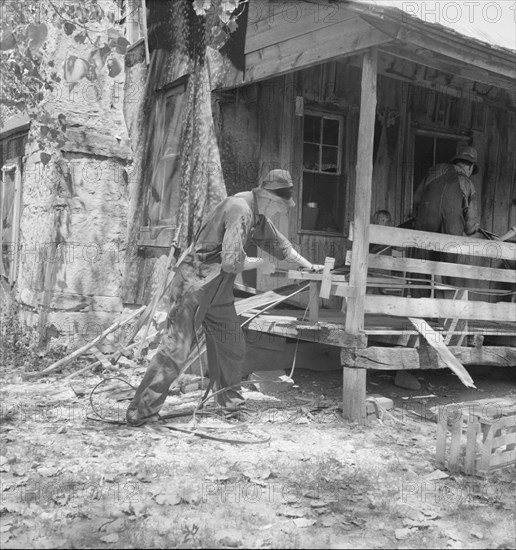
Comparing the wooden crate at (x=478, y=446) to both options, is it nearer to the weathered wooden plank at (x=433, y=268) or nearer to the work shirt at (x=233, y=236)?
the weathered wooden plank at (x=433, y=268)

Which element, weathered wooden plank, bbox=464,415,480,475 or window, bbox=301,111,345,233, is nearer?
weathered wooden plank, bbox=464,415,480,475

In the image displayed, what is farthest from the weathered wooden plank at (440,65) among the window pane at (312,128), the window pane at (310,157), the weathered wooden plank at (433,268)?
the weathered wooden plank at (433,268)

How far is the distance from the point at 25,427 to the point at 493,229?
7.27 metres

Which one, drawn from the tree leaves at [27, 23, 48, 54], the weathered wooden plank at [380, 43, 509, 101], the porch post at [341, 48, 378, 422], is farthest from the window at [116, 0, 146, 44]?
the tree leaves at [27, 23, 48, 54]

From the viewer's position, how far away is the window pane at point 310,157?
8469mm

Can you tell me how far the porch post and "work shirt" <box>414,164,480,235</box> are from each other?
7.20 feet

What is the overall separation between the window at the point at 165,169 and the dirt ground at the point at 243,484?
3228mm

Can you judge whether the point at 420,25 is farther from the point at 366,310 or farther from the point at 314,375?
the point at 314,375

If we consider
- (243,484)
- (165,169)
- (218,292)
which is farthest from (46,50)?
(243,484)

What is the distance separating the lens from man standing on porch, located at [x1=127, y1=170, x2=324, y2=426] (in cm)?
535

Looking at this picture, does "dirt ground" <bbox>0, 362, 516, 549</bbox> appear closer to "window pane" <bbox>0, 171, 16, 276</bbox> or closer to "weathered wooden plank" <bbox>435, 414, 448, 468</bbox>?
"weathered wooden plank" <bbox>435, 414, 448, 468</bbox>

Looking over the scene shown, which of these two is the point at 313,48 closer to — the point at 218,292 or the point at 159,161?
the point at 218,292

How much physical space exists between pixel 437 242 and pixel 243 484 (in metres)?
3.35

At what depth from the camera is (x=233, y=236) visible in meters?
5.27
